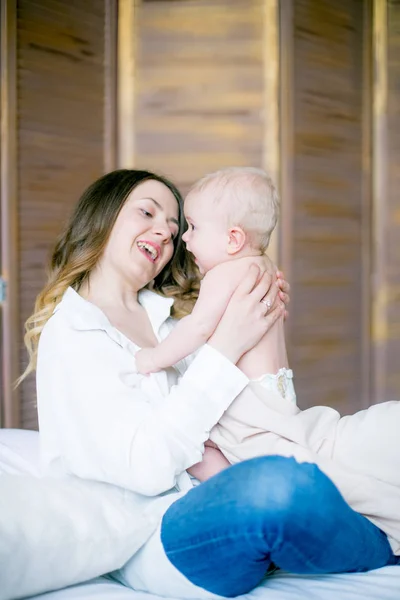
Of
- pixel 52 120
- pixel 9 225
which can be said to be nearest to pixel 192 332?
pixel 9 225

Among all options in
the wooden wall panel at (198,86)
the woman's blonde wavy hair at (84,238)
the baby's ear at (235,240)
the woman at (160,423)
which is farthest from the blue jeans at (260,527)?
the wooden wall panel at (198,86)

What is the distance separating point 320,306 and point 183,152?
2.93ft

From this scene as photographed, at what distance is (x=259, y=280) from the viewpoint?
1.63 m

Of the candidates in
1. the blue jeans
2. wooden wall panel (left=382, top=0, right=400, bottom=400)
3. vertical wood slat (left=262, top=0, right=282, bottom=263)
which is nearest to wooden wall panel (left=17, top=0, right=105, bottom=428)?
vertical wood slat (left=262, top=0, right=282, bottom=263)

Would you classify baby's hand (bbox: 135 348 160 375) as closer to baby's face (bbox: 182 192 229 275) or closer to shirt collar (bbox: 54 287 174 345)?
shirt collar (bbox: 54 287 174 345)

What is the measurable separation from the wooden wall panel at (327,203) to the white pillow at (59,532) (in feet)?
6.34

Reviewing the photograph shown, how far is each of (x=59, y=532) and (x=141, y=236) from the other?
724 millimetres

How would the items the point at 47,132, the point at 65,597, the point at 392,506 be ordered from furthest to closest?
the point at 47,132
the point at 392,506
the point at 65,597

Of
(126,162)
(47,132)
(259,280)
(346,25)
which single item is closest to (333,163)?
(346,25)

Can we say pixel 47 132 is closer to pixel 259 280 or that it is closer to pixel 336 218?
pixel 336 218

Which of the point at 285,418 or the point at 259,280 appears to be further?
the point at 259,280

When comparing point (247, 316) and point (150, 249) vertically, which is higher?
point (150, 249)

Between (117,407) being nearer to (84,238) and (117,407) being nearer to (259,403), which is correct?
(259,403)

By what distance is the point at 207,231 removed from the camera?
65.4 inches
